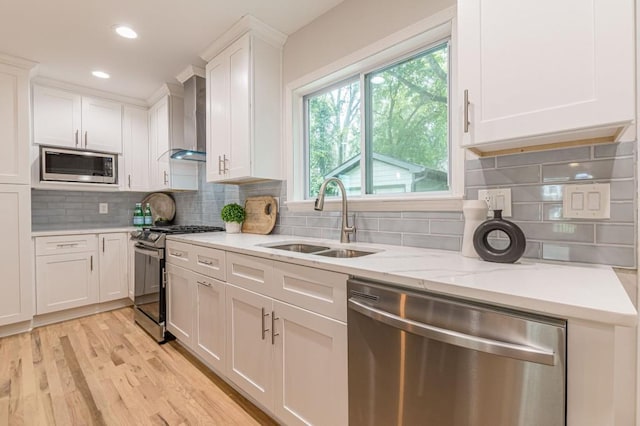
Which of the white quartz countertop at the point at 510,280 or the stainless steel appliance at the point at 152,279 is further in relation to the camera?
the stainless steel appliance at the point at 152,279

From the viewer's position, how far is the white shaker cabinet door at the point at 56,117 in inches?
116

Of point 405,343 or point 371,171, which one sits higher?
point 371,171

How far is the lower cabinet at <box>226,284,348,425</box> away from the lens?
1199 mm

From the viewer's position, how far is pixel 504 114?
103 cm

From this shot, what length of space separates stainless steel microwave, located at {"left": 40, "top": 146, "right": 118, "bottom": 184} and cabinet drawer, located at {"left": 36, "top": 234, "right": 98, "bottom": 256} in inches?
24.0

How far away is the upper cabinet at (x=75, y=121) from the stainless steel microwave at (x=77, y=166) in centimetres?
8

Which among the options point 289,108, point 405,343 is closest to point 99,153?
point 289,108

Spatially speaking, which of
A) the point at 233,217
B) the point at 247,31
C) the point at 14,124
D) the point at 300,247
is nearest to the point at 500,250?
the point at 300,247

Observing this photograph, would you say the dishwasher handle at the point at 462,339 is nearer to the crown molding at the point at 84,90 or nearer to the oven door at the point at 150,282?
the oven door at the point at 150,282

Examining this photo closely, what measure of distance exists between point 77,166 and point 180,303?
2115 mm

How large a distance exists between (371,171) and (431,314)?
4.00 feet

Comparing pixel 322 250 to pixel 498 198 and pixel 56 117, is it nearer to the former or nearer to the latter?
pixel 498 198

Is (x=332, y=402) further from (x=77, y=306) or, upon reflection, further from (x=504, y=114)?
(x=77, y=306)

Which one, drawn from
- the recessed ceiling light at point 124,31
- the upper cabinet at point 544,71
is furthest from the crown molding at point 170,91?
the upper cabinet at point 544,71
